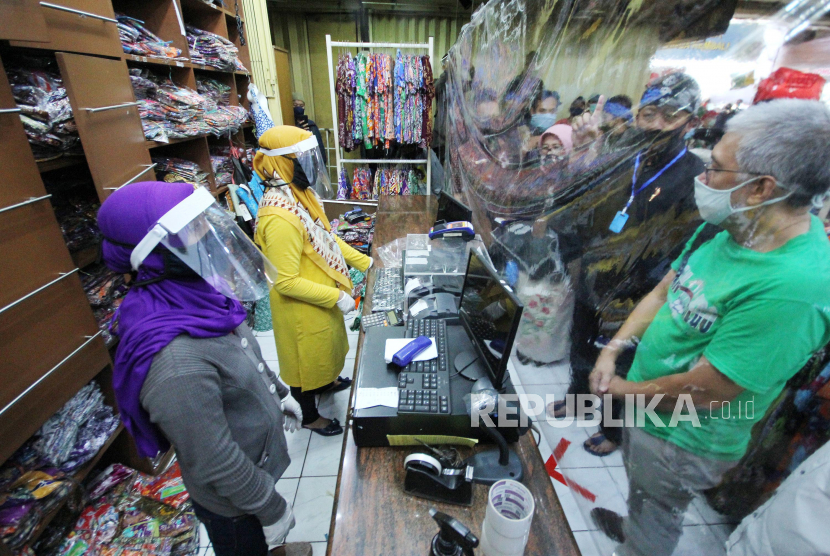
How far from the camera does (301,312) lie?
1.73 meters

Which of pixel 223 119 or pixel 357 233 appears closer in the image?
pixel 223 119

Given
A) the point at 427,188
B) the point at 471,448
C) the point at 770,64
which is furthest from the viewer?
the point at 427,188

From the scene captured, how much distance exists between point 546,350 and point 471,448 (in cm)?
38

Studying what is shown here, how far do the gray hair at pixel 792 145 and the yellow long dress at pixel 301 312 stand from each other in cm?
144

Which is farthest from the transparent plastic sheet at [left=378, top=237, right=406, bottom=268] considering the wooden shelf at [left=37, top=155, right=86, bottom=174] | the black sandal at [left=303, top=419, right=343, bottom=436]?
the wooden shelf at [left=37, top=155, right=86, bottom=174]

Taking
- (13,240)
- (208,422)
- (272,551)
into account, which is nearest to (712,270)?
(208,422)

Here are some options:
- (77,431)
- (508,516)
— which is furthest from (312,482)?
(508,516)

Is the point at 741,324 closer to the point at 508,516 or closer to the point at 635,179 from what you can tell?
the point at 635,179

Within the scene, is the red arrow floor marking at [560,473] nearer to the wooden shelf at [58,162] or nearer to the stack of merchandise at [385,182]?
the wooden shelf at [58,162]

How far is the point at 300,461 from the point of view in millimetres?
1965

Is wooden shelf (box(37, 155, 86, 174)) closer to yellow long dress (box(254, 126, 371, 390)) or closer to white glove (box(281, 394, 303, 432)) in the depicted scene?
yellow long dress (box(254, 126, 371, 390))

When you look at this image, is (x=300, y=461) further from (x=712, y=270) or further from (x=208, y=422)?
(x=712, y=270)

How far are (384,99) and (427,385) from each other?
3.25 metres

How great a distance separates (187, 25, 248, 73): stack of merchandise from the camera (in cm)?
254
